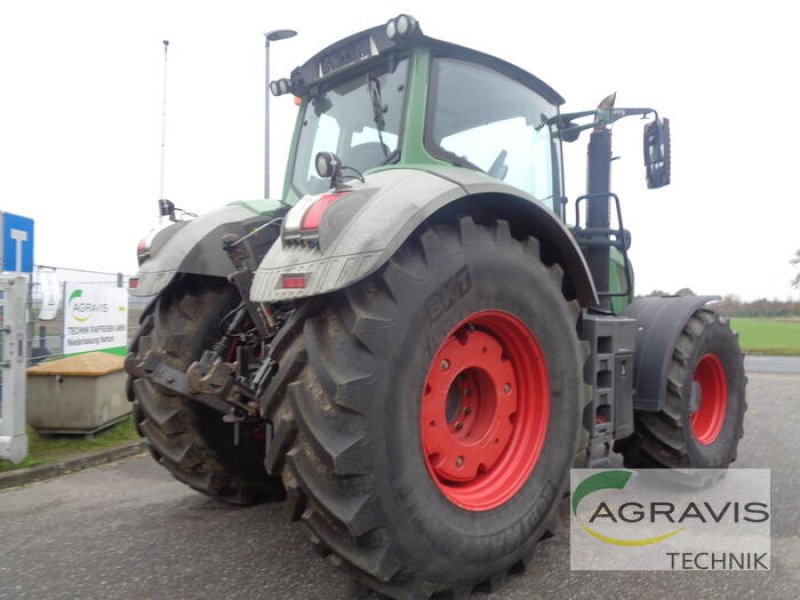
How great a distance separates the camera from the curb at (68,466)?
4566 mm

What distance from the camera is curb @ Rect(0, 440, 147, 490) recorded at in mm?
4566

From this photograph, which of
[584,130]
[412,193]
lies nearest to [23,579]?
[412,193]

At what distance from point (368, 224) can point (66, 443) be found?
4679mm

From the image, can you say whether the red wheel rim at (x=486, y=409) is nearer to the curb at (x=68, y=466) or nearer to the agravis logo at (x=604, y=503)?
the agravis logo at (x=604, y=503)

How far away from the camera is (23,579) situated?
282 cm

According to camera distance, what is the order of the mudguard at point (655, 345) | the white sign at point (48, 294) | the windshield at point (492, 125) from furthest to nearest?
the white sign at point (48, 294) < the mudguard at point (655, 345) < the windshield at point (492, 125)

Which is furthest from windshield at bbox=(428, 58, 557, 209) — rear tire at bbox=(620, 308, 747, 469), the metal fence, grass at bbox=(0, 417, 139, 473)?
the metal fence

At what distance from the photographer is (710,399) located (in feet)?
15.1

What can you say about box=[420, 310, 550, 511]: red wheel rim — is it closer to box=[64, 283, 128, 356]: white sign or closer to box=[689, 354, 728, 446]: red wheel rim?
box=[689, 354, 728, 446]: red wheel rim

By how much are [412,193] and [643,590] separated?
1.89 m

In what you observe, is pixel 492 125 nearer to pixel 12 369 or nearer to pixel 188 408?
pixel 188 408

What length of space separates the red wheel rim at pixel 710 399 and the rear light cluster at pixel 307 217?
10.5 feet

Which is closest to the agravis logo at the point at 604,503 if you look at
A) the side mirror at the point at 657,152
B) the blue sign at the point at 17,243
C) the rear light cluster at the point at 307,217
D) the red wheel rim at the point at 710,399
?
the red wheel rim at the point at 710,399

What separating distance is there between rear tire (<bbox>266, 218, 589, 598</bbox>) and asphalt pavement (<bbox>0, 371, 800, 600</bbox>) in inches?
14.1
